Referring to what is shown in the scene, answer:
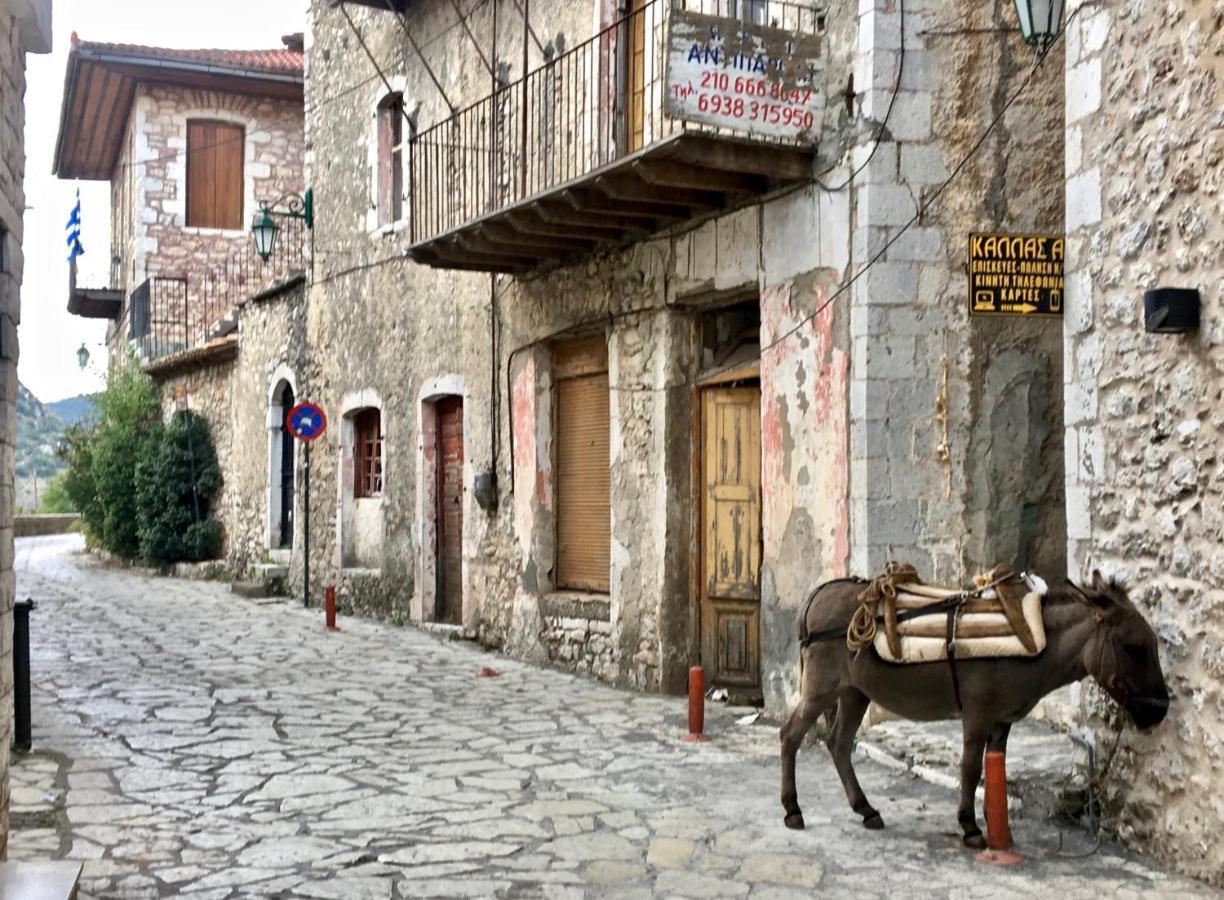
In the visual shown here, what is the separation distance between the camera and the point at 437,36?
14125 mm

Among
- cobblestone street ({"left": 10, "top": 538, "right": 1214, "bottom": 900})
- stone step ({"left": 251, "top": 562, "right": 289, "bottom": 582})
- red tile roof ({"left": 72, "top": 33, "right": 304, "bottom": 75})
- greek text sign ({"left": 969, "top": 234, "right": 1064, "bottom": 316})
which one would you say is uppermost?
red tile roof ({"left": 72, "top": 33, "right": 304, "bottom": 75})

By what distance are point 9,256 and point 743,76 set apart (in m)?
4.57

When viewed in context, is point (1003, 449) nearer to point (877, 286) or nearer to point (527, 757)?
point (877, 286)

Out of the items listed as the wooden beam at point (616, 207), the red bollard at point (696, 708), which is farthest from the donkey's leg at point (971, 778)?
the wooden beam at point (616, 207)

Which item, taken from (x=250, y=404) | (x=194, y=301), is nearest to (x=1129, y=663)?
(x=250, y=404)

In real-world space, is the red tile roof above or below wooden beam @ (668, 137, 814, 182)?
above

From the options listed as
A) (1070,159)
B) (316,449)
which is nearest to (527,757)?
(1070,159)

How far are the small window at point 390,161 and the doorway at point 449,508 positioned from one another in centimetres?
263

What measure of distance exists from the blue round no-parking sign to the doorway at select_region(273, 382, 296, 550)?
3.18m

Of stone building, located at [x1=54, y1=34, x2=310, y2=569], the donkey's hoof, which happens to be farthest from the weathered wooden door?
stone building, located at [x1=54, y1=34, x2=310, y2=569]

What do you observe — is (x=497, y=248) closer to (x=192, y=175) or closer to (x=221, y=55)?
(x=221, y=55)

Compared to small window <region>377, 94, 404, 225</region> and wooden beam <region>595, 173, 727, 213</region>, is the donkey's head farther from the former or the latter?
small window <region>377, 94, 404, 225</region>

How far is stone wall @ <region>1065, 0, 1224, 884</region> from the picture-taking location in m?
5.28

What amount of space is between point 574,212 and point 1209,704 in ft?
20.0
